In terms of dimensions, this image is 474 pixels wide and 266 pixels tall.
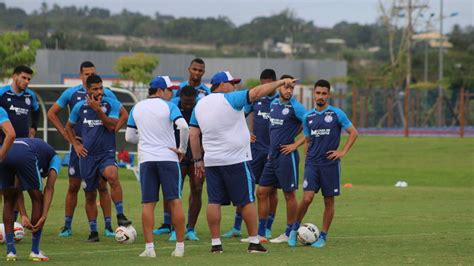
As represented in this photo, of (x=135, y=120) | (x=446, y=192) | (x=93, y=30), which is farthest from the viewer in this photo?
(x=93, y=30)

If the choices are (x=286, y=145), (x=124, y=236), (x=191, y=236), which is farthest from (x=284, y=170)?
(x=124, y=236)

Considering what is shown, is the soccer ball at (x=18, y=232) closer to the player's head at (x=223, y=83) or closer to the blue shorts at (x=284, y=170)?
the blue shorts at (x=284, y=170)

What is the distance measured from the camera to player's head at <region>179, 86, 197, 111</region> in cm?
1736

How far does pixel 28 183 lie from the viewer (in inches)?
569

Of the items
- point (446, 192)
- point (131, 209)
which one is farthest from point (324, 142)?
point (446, 192)

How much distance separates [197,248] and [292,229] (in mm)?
1541

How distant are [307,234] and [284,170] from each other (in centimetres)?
A: 122

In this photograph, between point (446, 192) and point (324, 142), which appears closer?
point (324, 142)

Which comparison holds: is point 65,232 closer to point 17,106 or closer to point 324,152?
point 17,106

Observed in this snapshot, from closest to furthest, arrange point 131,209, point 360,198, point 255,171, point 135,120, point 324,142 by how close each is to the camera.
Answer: point 135,120
point 324,142
point 255,171
point 131,209
point 360,198

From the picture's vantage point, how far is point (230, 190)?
15.3 m

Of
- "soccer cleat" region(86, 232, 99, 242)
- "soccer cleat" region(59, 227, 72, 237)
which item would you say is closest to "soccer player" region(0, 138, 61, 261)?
"soccer cleat" region(86, 232, 99, 242)

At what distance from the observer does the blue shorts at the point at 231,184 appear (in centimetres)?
1525

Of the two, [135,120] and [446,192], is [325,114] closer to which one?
[135,120]
